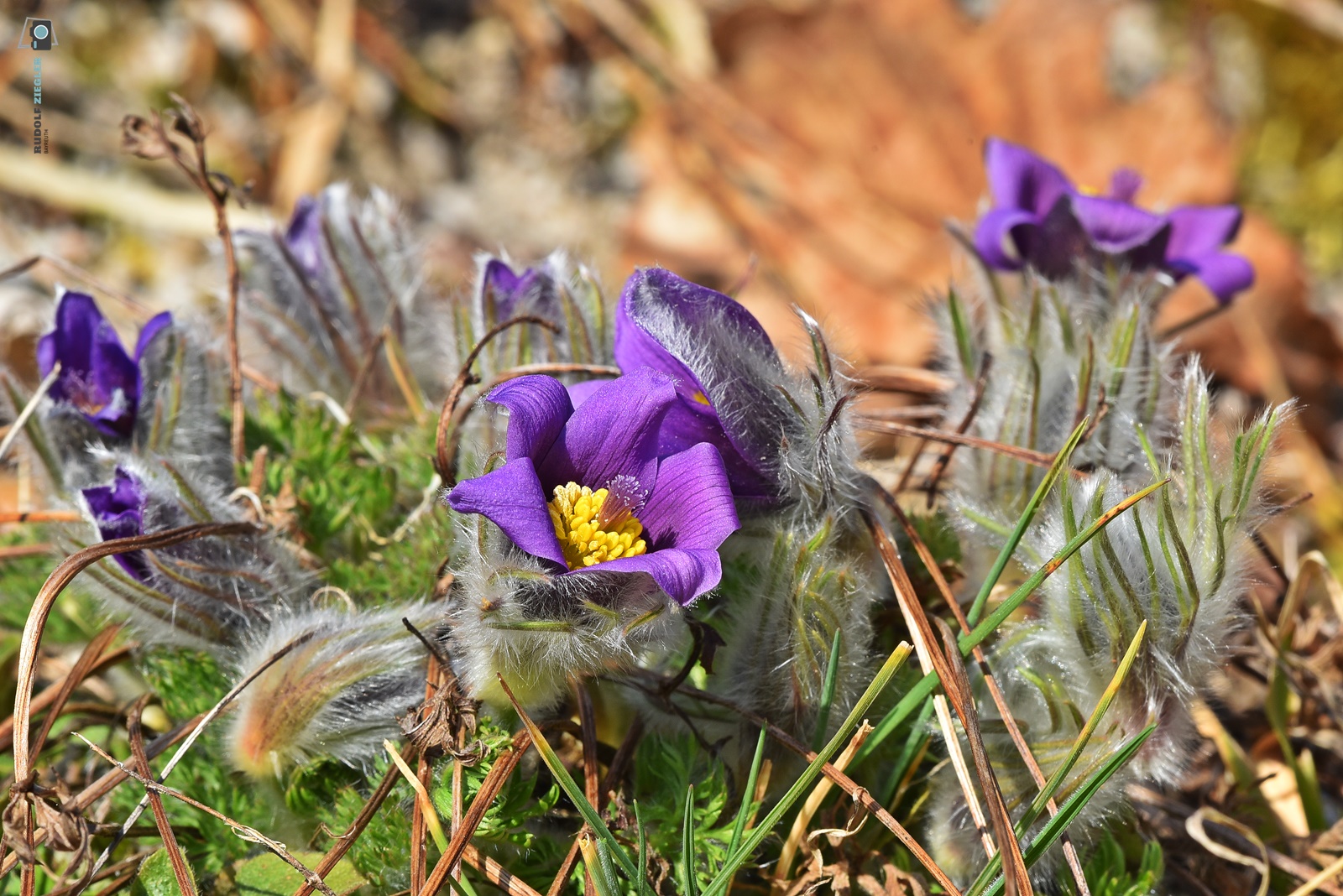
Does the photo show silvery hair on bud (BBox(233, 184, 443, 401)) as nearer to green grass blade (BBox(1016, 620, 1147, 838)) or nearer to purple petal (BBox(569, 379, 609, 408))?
purple petal (BBox(569, 379, 609, 408))

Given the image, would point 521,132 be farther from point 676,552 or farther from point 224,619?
point 676,552

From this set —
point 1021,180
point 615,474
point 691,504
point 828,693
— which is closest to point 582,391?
point 615,474

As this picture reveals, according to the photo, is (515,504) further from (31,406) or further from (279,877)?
(31,406)

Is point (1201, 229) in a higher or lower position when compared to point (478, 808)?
higher

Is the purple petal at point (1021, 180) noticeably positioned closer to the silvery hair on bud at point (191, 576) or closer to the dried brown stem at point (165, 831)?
the silvery hair on bud at point (191, 576)

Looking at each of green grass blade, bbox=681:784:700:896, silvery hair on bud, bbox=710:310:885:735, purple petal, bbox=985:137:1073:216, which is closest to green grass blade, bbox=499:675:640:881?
green grass blade, bbox=681:784:700:896

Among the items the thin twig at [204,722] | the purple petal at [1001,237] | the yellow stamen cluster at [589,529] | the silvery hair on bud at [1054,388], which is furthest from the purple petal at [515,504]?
the purple petal at [1001,237]
